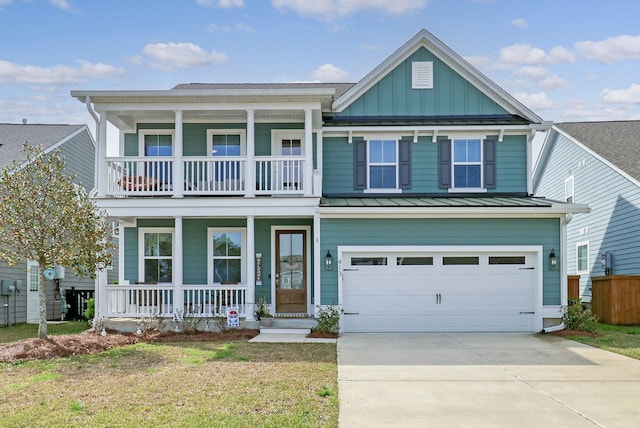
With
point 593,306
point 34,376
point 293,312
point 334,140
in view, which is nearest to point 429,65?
point 334,140

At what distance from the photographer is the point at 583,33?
16.9 meters

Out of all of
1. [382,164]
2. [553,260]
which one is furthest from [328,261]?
[553,260]

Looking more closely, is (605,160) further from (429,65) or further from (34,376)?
(34,376)

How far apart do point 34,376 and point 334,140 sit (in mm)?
10087

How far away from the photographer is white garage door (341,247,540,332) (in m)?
15.3

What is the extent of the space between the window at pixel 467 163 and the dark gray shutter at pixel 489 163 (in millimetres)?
130

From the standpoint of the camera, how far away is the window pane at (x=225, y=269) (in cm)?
1672

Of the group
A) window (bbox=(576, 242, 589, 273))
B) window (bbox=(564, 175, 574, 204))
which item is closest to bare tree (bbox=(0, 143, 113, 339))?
window (bbox=(576, 242, 589, 273))

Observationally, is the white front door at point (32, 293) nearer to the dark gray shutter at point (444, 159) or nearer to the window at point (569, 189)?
the dark gray shutter at point (444, 159)

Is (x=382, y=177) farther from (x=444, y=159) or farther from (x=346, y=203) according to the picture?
(x=346, y=203)

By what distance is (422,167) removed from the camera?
1716 cm

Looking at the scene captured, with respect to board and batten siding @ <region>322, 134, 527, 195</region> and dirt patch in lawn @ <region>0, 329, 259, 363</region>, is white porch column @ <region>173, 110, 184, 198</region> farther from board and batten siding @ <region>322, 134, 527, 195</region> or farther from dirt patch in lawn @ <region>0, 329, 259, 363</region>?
board and batten siding @ <region>322, 134, 527, 195</region>

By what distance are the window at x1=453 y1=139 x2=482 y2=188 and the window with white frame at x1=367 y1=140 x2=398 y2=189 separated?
1601 mm

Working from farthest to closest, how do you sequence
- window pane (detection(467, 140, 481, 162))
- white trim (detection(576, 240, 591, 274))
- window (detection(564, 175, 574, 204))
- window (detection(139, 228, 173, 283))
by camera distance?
window (detection(564, 175, 574, 204)) < white trim (detection(576, 240, 591, 274)) < window pane (detection(467, 140, 481, 162)) < window (detection(139, 228, 173, 283))
